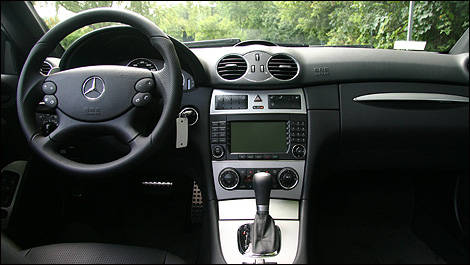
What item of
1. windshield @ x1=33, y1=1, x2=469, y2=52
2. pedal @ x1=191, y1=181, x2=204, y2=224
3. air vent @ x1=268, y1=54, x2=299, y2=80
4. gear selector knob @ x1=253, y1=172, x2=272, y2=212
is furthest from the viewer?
pedal @ x1=191, y1=181, x2=204, y2=224

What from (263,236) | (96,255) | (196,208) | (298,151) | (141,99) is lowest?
(196,208)

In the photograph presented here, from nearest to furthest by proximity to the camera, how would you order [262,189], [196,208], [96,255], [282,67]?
[96,255] < [262,189] < [282,67] < [196,208]

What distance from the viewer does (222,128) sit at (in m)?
1.59

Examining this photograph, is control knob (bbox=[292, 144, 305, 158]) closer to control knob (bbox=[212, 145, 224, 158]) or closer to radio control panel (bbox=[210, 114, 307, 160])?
radio control panel (bbox=[210, 114, 307, 160])

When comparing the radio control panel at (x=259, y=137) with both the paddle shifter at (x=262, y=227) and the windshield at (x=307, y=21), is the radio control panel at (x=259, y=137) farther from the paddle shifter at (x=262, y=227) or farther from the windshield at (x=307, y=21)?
the windshield at (x=307, y=21)

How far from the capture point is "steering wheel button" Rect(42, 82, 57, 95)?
1.29 metres

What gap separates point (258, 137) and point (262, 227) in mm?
400

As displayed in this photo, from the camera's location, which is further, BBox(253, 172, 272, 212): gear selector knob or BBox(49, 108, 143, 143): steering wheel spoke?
BBox(253, 172, 272, 212): gear selector knob

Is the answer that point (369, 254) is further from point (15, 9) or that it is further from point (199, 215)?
point (15, 9)

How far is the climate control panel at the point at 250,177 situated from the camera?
5.23 ft

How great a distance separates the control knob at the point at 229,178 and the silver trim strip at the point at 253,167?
0.6 inches

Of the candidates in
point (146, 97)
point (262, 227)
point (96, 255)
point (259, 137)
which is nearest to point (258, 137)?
point (259, 137)

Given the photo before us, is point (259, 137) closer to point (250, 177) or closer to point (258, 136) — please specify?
point (258, 136)

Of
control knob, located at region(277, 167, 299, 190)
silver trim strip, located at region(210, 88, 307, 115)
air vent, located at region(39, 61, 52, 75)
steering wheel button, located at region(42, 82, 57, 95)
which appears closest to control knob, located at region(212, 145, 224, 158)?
silver trim strip, located at region(210, 88, 307, 115)
